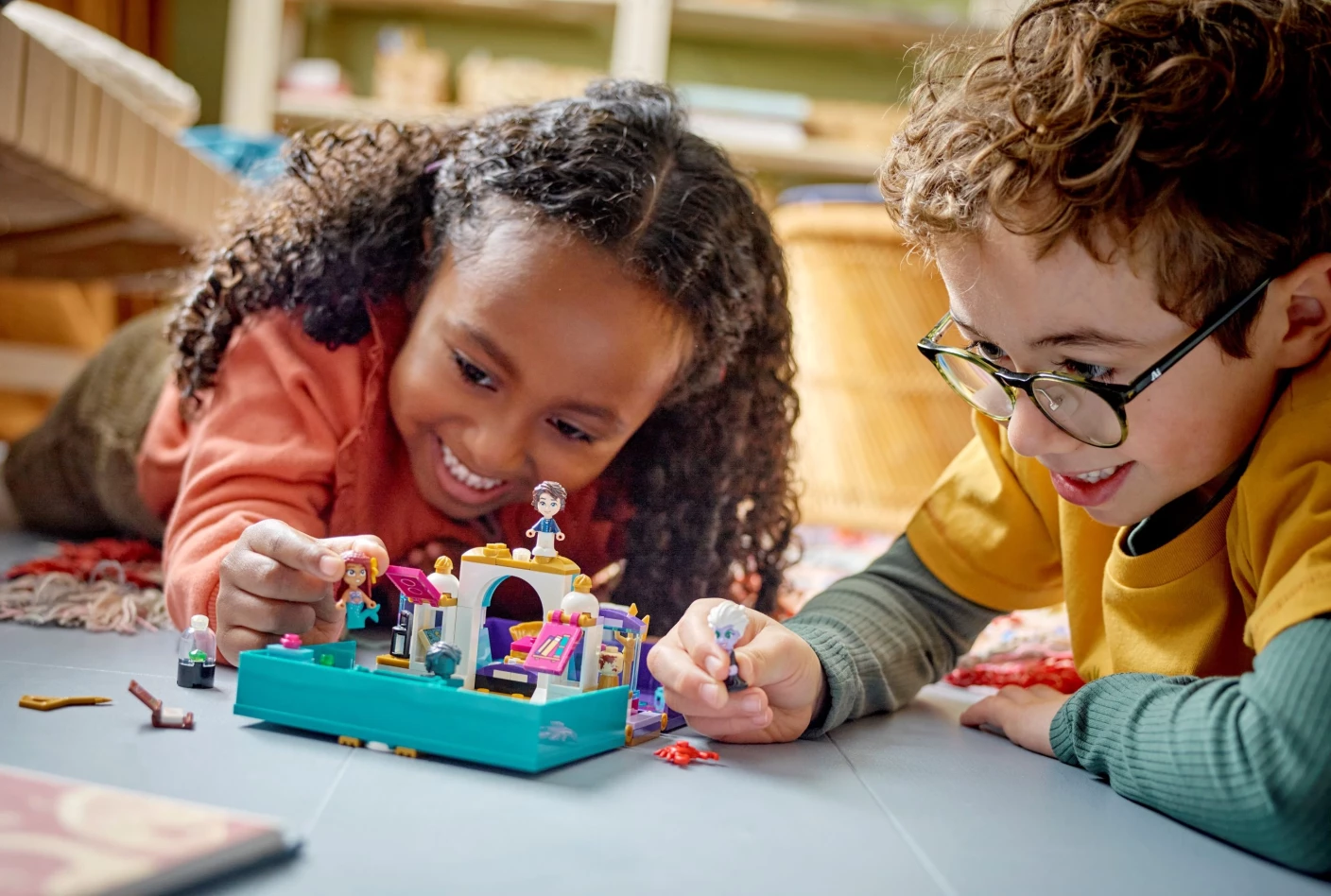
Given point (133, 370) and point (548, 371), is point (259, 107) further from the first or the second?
point (548, 371)

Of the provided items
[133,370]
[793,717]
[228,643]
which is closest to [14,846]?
[228,643]

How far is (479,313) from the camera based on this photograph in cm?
111

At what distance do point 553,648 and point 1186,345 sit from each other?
458mm

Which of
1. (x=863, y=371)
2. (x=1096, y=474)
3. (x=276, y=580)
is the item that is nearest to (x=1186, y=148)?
(x=1096, y=474)

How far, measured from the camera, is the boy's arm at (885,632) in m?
0.93

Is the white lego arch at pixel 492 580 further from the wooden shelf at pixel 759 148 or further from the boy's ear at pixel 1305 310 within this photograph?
the wooden shelf at pixel 759 148

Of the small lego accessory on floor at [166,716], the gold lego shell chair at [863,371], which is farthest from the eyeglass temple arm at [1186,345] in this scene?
the gold lego shell chair at [863,371]

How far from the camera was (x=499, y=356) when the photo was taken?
1.09 m

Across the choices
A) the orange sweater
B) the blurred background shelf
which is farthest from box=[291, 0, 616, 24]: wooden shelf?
the orange sweater

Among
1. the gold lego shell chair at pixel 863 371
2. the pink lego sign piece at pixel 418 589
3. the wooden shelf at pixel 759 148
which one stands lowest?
the gold lego shell chair at pixel 863 371

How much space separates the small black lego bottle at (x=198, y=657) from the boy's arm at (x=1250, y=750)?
64 cm

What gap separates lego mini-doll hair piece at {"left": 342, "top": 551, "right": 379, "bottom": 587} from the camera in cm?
81

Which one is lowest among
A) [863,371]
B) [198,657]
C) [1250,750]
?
[863,371]

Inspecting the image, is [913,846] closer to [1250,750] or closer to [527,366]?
[1250,750]
